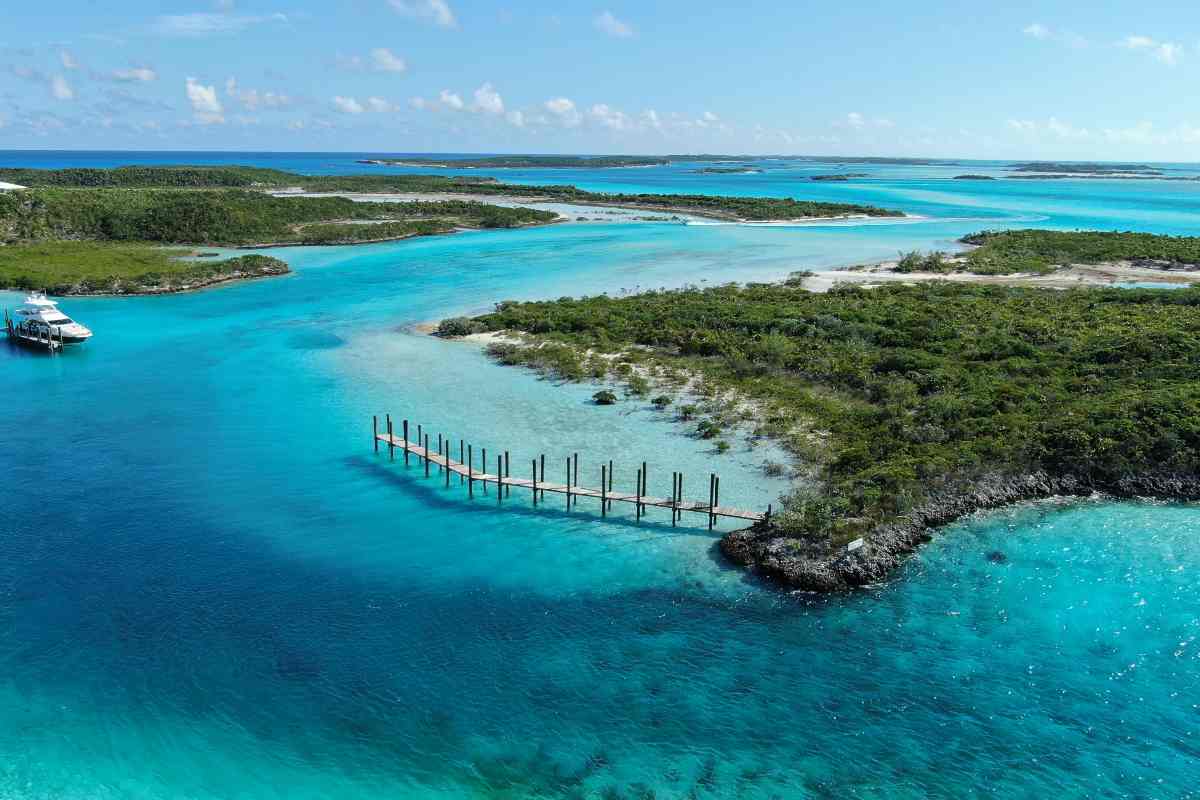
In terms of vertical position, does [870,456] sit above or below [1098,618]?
above

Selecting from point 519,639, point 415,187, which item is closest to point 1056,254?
point 519,639

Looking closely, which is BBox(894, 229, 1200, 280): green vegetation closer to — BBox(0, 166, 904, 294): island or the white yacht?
BBox(0, 166, 904, 294): island

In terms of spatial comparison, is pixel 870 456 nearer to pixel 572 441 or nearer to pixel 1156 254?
pixel 572 441

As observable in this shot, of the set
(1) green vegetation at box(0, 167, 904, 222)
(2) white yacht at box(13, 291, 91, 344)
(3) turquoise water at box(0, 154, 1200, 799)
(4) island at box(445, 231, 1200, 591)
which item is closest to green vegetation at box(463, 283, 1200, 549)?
(4) island at box(445, 231, 1200, 591)

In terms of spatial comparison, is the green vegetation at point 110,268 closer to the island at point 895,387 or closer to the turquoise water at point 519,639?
the island at point 895,387

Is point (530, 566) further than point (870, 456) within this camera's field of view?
No

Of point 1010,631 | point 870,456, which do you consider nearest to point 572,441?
point 870,456
